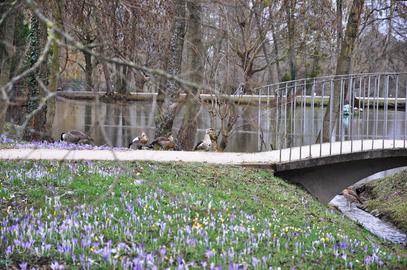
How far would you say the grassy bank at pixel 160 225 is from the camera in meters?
5.38

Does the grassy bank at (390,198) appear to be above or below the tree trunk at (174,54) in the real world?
below

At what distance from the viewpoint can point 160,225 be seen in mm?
6469

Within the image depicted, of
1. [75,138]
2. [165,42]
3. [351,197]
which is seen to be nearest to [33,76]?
[75,138]

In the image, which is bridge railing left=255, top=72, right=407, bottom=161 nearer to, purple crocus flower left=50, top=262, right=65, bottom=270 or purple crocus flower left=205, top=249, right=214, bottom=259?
purple crocus flower left=205, top=249, right=214, bottom=259

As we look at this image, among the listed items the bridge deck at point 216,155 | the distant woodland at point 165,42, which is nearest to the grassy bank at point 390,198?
the bridge deck at point 216,155

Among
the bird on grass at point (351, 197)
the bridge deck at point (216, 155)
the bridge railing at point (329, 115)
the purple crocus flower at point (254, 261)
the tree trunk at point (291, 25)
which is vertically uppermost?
the tree trunk at point (291, 25)

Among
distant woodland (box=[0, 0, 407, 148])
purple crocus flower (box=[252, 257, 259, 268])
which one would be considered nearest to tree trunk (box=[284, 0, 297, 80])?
distant woodland (box=[0, 0, 407, 148])

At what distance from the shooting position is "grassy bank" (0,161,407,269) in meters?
5.38

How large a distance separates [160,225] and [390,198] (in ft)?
43.8

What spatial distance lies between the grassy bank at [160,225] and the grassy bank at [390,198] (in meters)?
6.38

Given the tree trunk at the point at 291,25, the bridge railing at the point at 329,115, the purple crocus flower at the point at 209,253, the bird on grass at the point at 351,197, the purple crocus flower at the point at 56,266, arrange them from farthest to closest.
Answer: the tree trunk at the point at 291,25 → the bird on grass at the point at 351,197 → the bridge railing at the point at 329,115 → the purple crocus flower at the point at 209,253 → the purple crocus flower at the point at 56,266

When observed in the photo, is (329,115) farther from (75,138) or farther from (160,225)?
(160,225)

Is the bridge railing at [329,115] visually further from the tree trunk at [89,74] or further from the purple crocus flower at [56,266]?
the purple crocus flower at [56,266]

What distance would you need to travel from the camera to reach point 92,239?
582 cm
